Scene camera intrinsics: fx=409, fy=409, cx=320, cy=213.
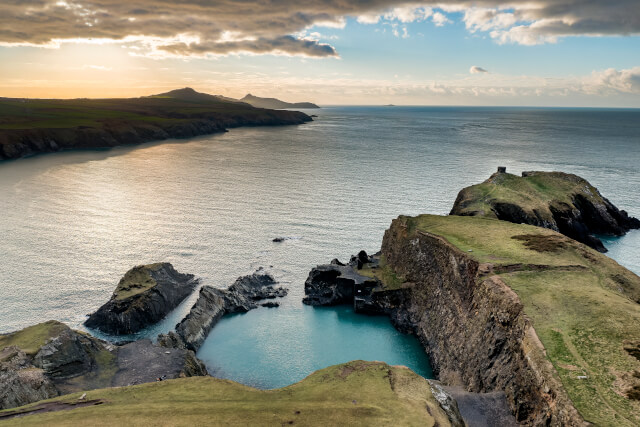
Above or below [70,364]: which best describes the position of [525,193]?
above

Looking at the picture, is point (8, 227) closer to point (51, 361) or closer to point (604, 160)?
point (51, 361)

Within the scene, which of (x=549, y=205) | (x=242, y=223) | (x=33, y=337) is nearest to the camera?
(x=33, y=337)

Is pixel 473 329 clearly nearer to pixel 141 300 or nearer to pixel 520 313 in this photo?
pixel 520 313

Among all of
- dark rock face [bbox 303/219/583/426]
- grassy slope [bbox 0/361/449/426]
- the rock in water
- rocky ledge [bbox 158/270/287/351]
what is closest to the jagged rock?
rocky ledge [bbox 158/270/287/351]

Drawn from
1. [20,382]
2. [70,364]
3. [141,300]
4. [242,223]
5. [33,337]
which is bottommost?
[141,300]

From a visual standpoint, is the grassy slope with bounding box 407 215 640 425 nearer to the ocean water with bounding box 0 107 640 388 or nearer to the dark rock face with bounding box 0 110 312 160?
the ocean water with bounding box 0 107 640 388

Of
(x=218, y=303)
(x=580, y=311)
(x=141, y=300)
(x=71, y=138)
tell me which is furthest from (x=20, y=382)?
(x=71, y=138)

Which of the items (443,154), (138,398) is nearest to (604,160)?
(443,154)

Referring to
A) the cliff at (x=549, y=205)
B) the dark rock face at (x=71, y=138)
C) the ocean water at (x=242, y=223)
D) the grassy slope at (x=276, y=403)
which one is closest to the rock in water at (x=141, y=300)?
the ocean water at (x=242, y=223)
